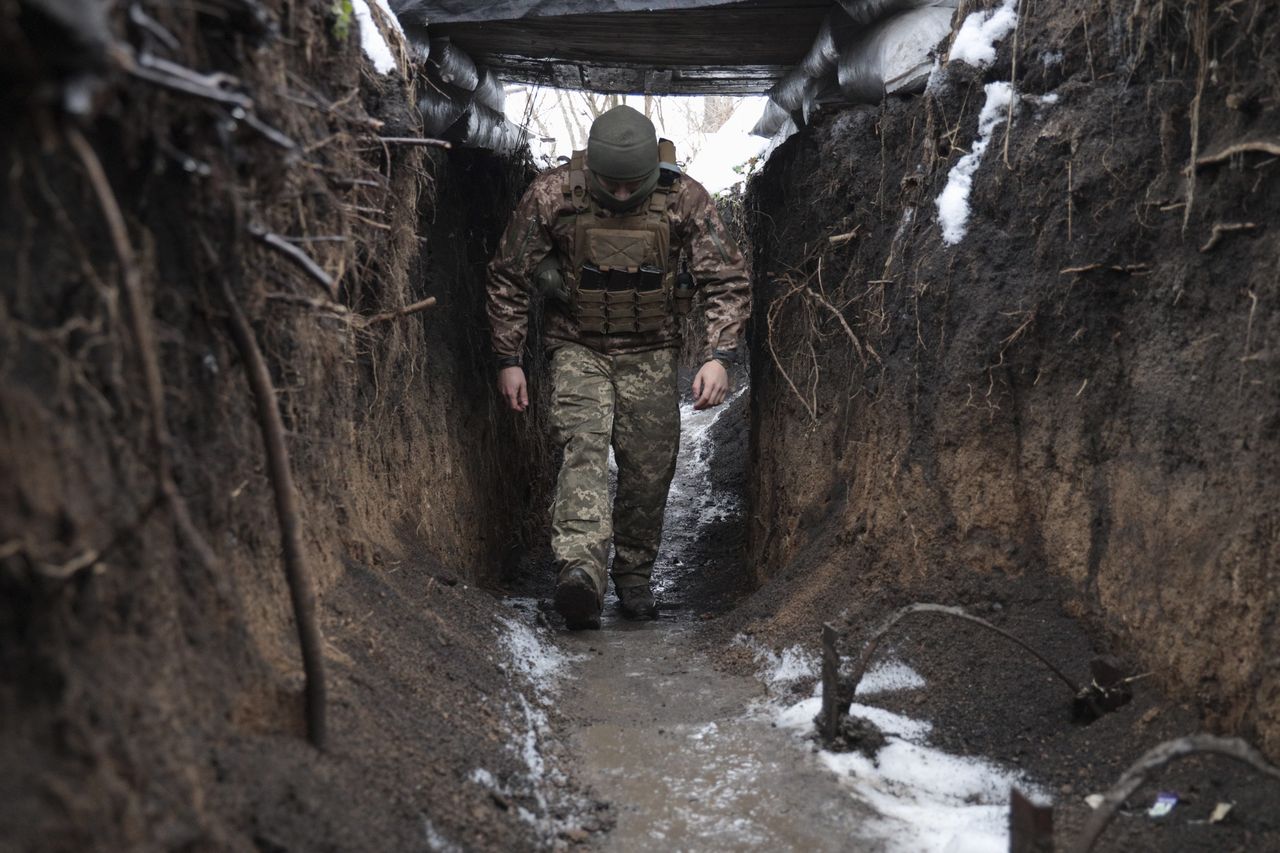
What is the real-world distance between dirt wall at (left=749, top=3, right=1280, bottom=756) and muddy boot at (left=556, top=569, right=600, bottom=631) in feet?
2.85

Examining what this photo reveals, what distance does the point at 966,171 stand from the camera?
12.7ft

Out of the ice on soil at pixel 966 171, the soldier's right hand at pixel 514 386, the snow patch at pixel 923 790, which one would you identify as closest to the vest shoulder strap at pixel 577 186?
the soldier's right hand at pixel 514 386

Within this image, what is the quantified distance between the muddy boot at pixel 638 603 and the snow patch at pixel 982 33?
2.75 m

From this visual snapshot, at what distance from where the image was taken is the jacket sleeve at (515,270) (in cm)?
489

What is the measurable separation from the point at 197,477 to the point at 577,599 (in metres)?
2.54

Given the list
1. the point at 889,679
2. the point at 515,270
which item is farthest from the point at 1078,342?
the point at 515,270

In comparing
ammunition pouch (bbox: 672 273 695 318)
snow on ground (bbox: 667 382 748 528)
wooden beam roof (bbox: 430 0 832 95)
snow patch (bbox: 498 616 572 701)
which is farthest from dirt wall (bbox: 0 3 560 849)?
snow on ground (bbox: 667 382 748 528)

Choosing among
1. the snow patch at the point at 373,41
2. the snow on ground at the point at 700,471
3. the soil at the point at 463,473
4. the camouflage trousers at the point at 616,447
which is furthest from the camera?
the snow on ground at the point at 700,471

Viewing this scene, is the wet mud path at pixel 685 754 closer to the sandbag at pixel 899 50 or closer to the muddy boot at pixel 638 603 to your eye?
the muddy boot at pixel 638 603

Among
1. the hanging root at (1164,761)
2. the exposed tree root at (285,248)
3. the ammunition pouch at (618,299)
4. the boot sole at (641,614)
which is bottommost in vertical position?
the boot sole at (641,614)

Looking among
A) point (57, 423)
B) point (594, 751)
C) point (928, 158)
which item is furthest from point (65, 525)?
point (928, 158)

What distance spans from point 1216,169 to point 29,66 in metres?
2.82

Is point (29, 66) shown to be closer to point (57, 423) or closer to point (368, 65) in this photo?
point (57, 423)

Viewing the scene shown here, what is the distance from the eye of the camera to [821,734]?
3066mm
